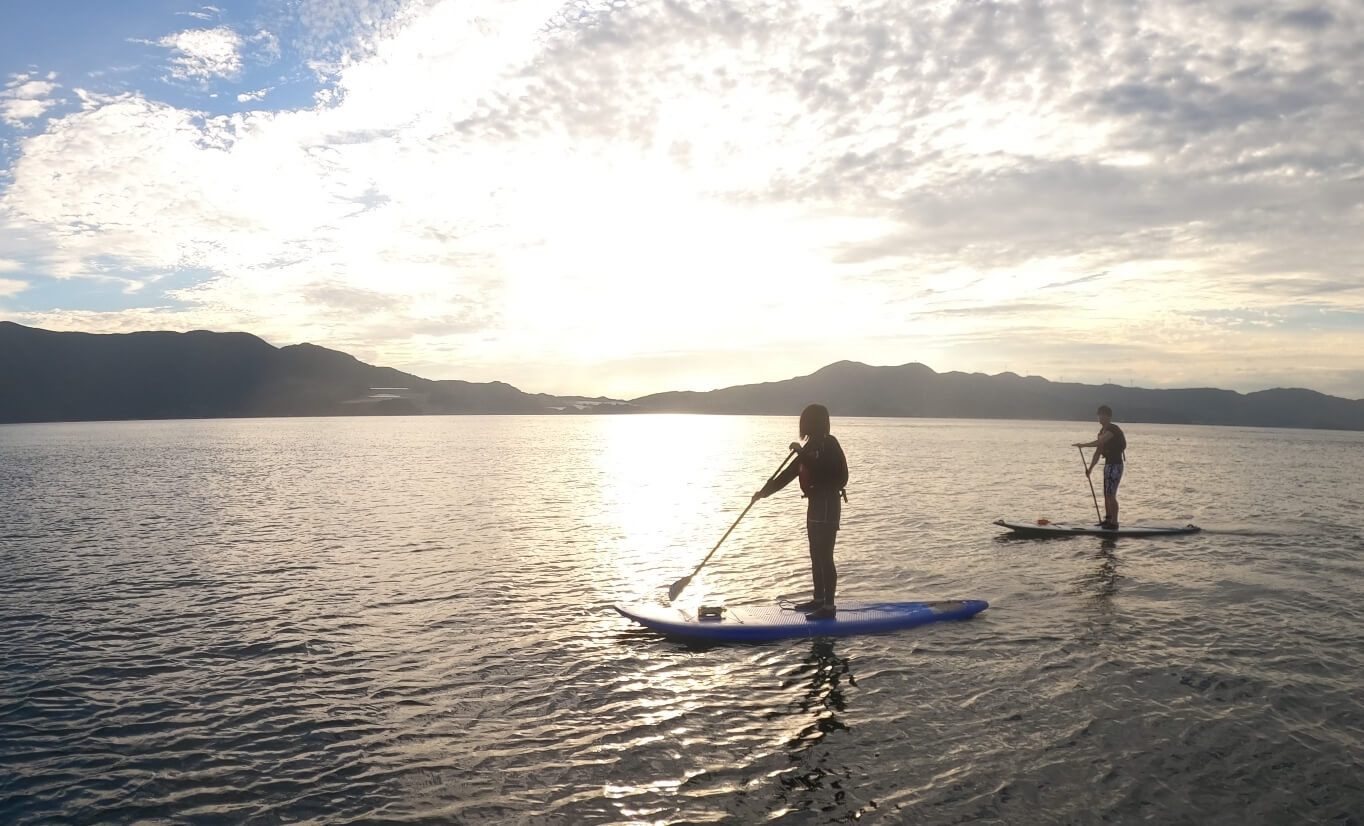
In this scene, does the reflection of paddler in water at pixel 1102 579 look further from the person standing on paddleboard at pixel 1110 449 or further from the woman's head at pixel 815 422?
the woman's head at pixel 815 422

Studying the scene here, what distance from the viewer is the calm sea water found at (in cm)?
890

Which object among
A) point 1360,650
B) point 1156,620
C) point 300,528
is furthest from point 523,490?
A: point 1360,650

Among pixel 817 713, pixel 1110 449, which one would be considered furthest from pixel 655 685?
pixel 1110 449

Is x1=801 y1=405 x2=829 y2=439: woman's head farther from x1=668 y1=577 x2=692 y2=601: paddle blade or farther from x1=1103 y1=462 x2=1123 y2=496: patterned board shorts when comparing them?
x1=1103 y1=462 x2=1123 y2=496: patterned board shorts

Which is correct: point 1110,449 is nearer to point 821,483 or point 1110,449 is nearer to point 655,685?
point 821,483

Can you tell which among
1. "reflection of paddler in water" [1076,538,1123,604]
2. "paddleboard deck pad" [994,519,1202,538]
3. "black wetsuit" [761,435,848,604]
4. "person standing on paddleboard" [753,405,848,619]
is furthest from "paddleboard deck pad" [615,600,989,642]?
"paddleboard deck pad" [994,519,1202,538]

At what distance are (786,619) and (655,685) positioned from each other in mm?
3893

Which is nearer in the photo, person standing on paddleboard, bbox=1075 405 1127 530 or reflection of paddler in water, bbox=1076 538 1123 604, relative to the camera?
reflection of paddler in water, bbox=1076 538 1123 604

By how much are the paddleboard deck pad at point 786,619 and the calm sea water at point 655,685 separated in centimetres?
34

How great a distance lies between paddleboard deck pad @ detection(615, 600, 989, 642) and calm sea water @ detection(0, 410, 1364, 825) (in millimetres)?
340

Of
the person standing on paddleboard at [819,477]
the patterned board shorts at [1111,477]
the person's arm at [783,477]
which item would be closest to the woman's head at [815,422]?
the person standing on paddleboard at [819,477]

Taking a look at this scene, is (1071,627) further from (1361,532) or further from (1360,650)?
(1361,532)

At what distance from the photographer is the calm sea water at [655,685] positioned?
29.2 ft

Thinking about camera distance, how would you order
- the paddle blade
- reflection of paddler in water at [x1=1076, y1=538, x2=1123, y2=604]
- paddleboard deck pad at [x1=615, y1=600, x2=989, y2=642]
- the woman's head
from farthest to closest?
reflection of paddler in water at [x1=1076, y1=538, x2=1123, y2=604]
the paddle blade
paddleboard deck pad at [x1=615, y1=600, x2=989, y2=642]
the woman's head
